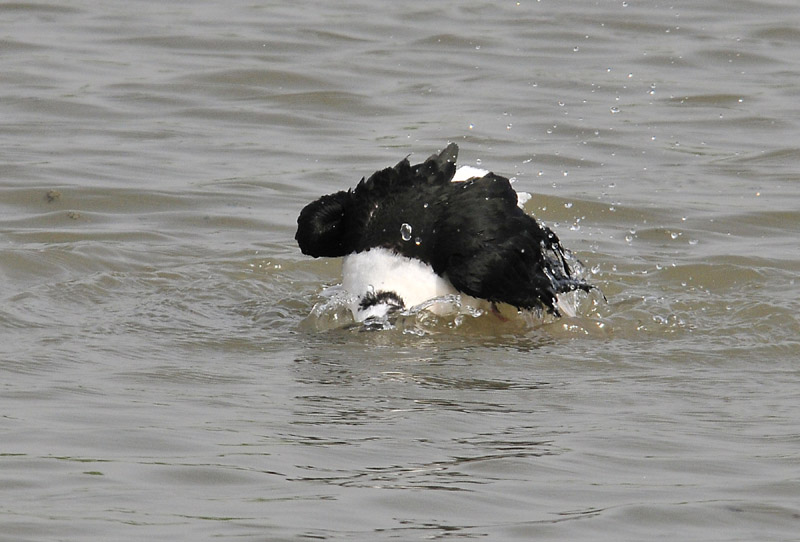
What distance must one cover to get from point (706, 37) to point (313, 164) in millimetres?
5784

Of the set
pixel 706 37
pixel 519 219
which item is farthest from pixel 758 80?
pixel 519 219

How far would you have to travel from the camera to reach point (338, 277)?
351 inches

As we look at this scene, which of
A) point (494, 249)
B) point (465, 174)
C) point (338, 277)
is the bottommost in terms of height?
point (338, 277)

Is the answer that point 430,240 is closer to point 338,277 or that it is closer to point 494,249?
point 494,249

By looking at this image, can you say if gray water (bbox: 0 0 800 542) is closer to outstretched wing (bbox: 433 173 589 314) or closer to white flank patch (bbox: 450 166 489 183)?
outstretched wing (bbox: 433 173 589 314)

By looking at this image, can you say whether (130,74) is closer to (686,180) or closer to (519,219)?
(686,180)

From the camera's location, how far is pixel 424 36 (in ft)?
49.5

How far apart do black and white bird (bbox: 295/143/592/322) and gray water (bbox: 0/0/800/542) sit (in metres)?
0.24

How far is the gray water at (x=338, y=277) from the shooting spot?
4.70 metres

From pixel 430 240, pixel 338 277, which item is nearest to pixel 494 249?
pixel 430 240

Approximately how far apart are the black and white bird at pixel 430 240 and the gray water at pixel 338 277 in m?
0.24

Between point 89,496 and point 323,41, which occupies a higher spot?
point 323,41

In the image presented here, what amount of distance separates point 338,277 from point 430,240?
2076 millimetres

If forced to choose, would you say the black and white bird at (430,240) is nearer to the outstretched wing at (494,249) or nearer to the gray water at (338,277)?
the outstretched wing at (494,249)
